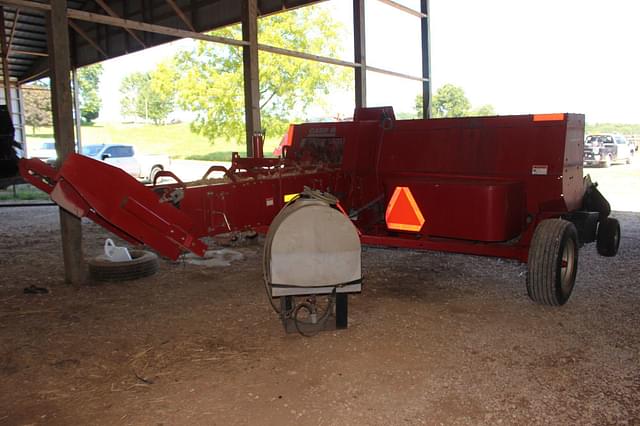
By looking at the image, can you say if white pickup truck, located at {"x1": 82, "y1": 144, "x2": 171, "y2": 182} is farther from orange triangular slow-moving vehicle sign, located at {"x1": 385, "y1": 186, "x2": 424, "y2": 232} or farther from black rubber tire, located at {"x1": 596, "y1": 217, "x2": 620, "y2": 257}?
black rubber tire, located at {"x1": 596, "y1": 217, "x2": 620, "y2": 257}

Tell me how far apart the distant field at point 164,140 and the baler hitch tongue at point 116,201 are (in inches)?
1453

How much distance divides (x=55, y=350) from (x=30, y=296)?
1846 mm

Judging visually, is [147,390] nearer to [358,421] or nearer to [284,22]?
[358,421]

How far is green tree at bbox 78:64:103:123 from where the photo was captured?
7088 centimetres

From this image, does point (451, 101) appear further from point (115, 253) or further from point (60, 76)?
point (60, 76)

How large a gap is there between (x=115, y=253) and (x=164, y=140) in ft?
161

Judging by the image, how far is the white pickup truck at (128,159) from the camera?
19.6 m

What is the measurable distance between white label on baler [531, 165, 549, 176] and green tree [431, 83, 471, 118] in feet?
145

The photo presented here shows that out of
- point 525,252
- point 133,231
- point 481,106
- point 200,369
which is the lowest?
point 200,369

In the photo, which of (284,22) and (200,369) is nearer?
(200,369)

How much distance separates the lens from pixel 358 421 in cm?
305

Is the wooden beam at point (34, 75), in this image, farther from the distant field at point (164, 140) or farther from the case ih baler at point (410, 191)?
the case ih baler at point (410, 191)

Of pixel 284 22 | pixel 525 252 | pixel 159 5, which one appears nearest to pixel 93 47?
pixel 159 5

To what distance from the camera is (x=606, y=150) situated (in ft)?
84.5
